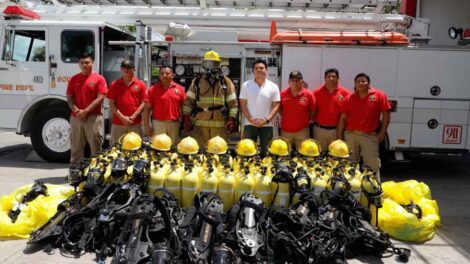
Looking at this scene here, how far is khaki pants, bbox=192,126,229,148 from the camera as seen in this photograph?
580 centimetres

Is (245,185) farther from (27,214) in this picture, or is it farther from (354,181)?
(27,214)

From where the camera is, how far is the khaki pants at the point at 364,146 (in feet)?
18.5

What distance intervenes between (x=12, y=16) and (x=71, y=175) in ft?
14.6

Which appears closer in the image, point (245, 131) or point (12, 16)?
point (245, 131)

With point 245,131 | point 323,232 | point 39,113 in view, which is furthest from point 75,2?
point 323,232

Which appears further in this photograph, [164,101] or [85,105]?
[85,105]

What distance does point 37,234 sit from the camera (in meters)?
3.95

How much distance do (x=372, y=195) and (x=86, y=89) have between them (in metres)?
4.29

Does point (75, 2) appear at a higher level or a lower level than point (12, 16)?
higher

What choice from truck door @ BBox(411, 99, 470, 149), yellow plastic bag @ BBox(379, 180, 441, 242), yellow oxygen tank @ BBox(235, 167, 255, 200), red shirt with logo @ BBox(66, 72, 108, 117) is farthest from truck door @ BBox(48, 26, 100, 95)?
truck door @ BBox(411, 99, 470, 149)

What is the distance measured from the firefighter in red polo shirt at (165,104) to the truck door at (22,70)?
2.81 meters

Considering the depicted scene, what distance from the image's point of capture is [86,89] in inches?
240

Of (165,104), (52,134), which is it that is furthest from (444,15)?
(52,134)

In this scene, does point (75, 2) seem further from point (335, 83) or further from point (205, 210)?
point (205, 210)
